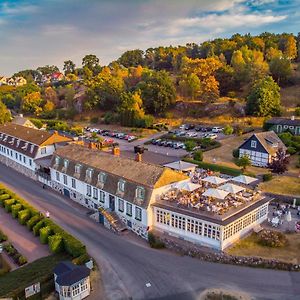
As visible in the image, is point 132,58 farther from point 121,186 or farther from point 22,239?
point 22,239

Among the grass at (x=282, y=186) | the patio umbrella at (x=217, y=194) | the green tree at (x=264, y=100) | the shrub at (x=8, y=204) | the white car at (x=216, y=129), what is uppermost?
the green tree at (x=264, y=100)

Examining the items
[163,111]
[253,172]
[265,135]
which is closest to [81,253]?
[253,172]

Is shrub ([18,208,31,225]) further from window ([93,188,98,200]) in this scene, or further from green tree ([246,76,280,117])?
green tree ([246,76,280,117])

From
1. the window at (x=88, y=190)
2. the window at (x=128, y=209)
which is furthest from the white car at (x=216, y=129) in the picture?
the window at (x=128, y=209)

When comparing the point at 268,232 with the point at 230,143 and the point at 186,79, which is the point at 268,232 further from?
the point at 186,79

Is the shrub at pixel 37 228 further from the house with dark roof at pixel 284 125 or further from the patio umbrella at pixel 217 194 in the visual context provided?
the house with dark roof at pixel 284 125

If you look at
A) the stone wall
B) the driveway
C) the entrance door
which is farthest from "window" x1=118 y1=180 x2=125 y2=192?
the stone wall
